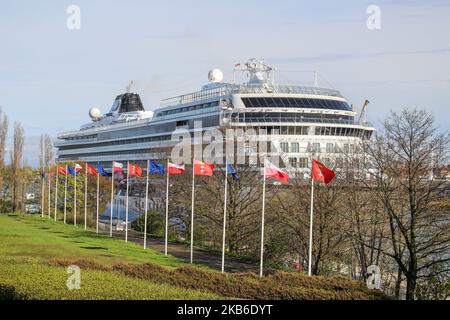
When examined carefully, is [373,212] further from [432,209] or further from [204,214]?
[204,214]

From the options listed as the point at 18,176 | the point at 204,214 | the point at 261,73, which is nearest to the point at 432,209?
the point at 204,214

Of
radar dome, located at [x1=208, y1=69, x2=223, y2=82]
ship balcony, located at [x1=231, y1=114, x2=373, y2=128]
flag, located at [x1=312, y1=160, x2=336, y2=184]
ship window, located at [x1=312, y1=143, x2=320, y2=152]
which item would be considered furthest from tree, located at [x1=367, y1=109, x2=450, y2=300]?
radar dome, located at [x1=208, y1=69, x2=223, y2=82]

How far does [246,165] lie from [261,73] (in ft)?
80.0

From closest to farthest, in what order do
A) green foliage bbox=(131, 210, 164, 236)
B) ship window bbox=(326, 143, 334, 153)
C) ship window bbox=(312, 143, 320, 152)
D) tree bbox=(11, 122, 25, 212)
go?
ship window bbox=(312, 143, 320, 152)
ship window bbox=(326, 143, 334, 153)
green foliage bbox=(131, 210, 164, 236)
tree bbox=(11, 122, 25, 212)

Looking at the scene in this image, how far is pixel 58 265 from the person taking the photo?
55.4 feet

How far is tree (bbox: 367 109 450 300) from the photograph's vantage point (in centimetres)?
1930

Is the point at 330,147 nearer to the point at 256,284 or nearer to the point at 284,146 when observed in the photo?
the point at 284,146

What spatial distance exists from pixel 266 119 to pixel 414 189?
81.3ft

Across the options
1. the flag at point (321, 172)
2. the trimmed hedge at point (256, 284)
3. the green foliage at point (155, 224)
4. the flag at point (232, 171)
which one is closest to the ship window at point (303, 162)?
the flag at point (232, 171)

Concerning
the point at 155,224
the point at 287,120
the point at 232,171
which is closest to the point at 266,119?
the point at 287,120

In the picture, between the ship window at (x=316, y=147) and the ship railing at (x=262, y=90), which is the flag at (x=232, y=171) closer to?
the ship window at (x=316, y=147)

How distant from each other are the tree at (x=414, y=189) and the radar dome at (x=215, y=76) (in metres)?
37.5

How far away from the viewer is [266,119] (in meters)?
43.7

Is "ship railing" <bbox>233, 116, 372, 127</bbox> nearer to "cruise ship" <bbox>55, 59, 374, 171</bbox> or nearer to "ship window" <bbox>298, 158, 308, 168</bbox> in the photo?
"cruise ship" <bbox>55, 59, 374, 171</bbox>
